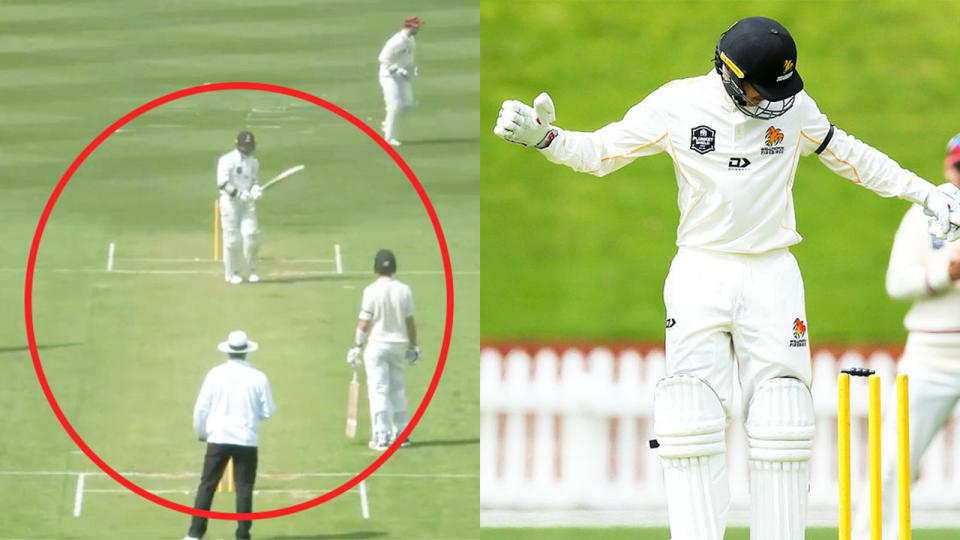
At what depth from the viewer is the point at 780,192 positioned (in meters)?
6.05

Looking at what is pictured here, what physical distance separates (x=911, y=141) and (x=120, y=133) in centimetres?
1136

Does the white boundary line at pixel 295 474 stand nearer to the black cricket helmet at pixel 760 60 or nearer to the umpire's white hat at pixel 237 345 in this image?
the umpire's white hat at pixel 237 345

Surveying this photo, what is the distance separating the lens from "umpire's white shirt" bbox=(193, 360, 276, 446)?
11.1m

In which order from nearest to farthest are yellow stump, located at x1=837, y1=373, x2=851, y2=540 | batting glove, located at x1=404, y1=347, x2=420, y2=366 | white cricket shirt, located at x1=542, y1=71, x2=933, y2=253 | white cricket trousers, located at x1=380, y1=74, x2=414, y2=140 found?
yellow stump, located at x1=837, y1=373, x2=851, y2=540 → white cricket shirt, located at x1=542, y1=71, x2=933, y2=253 → batting glove, located at x1=404, y1=347, x2=420, y2=366 → white cricket trousers, located at x1=380, y1=74, x2=414, y2=140

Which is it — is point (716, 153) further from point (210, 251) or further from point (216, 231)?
point (216, 231)

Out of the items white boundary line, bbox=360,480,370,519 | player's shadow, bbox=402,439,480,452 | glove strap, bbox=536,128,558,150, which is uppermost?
glove strap, bbox=536,128,558,150

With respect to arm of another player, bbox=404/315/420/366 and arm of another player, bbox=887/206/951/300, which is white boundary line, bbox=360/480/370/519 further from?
arm of another player, bbox=887/206/951/300

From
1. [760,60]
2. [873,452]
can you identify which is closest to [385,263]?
Answer: [760,60]

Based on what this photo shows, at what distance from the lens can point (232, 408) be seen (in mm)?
11047

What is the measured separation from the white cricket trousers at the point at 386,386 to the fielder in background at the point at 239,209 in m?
2.80

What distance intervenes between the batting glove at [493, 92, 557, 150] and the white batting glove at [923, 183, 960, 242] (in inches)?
53.7

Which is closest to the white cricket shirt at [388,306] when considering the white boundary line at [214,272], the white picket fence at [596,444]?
the white picket fence at [596,444]

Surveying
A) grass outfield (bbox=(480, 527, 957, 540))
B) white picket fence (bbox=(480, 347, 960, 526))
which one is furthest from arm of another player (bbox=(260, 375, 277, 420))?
grass outfield (bbox=(480, 527, 957, 540))

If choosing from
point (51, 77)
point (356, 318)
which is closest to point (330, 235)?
point (356, 318)
